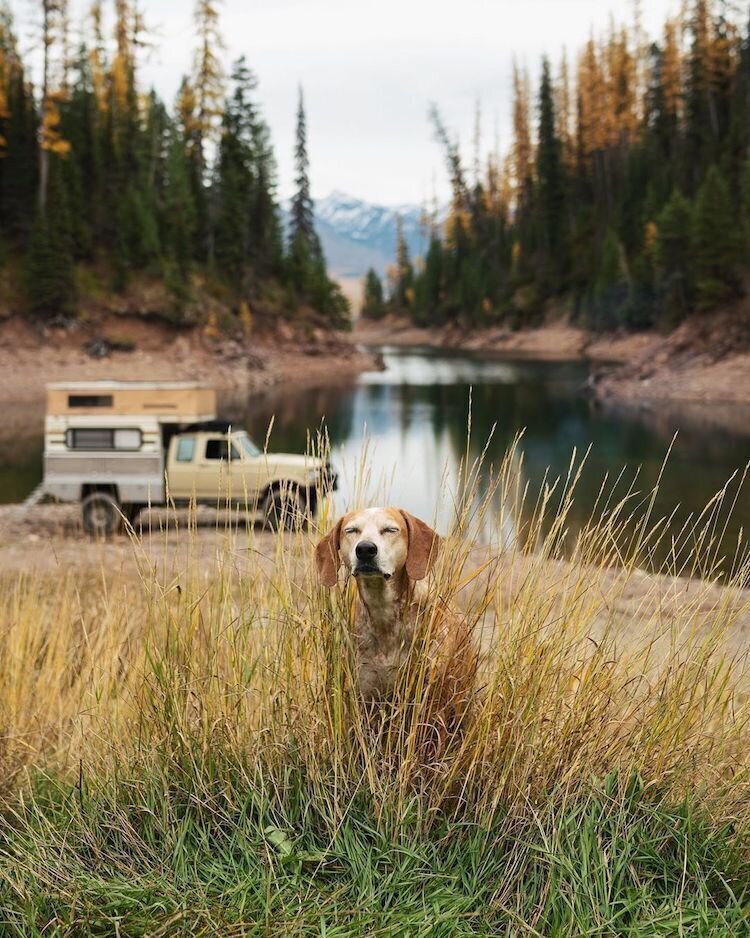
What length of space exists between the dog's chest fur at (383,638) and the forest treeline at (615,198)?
43.8m

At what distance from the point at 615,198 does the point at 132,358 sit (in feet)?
178

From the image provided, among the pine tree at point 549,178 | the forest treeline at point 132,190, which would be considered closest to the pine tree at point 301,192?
the forest treeline at point 132,190

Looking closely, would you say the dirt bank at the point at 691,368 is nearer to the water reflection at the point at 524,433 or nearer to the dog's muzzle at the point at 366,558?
the water reflection at the point at 524,433

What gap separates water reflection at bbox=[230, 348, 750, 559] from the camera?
61.9ft

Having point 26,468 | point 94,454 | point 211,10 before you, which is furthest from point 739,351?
point 211,10

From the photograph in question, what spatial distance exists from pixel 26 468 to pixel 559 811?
2138 cm

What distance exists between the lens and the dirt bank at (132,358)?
42.0m

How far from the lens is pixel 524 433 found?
14562 mm

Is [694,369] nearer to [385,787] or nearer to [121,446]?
[121,446]

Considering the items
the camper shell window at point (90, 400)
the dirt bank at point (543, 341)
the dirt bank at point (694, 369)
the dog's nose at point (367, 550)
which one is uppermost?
the dirt bank at point (543, 341)

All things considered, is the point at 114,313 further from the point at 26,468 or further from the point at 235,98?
the point at 26,468

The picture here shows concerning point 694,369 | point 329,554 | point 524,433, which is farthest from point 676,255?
point 329,554

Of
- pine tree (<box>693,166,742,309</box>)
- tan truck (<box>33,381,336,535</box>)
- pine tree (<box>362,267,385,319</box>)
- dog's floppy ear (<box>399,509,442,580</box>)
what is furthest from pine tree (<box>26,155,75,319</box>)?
pine tree (<box>362,267,385,319</box>)

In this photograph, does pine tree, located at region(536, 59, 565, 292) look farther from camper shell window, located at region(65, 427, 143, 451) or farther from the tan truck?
camper shell window, located at region(65, 427, 143, 451)
